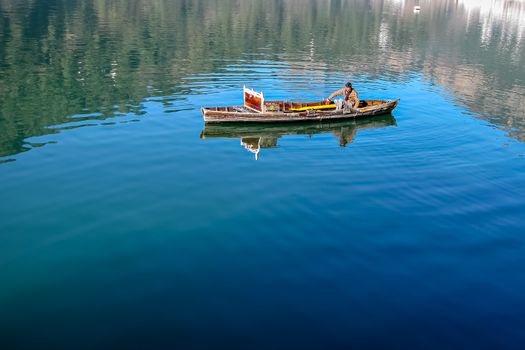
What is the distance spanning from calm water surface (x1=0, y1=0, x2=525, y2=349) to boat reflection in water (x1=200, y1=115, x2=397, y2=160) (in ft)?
0.55

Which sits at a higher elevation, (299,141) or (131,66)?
(131,66)

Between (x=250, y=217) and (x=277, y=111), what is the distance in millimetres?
12949

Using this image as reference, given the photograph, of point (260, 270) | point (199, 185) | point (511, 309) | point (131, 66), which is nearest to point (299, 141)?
point (199, 185)

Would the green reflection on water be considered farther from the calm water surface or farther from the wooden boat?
the wooden boat

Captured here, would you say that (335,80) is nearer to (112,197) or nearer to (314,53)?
(314,53)

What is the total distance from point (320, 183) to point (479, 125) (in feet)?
58.0

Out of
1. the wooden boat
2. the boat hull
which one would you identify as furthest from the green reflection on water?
the wooden boat

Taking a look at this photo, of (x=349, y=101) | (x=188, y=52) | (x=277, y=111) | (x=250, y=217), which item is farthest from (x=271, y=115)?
(x=188, y=52)

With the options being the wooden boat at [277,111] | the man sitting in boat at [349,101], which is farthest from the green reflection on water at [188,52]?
the man sitting in boat at [349,101]

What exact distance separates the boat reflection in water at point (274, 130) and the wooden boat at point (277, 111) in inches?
21.7

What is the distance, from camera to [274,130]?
3009 centimetres

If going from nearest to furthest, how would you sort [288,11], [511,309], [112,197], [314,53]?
[511,309], [112,197], [314,53], [288,11]

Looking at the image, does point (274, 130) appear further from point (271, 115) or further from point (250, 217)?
point (250, 217)

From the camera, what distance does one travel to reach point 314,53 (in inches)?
2448
